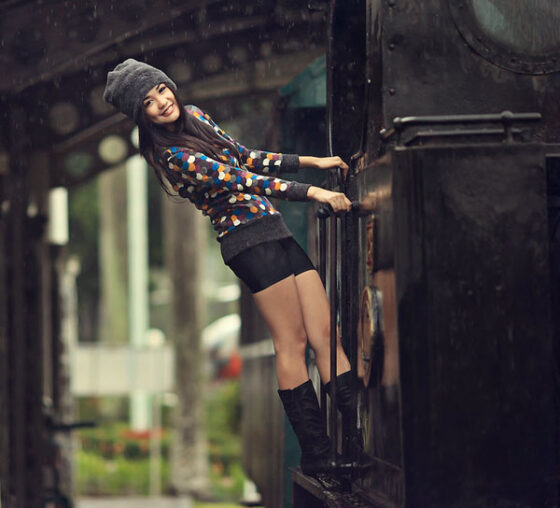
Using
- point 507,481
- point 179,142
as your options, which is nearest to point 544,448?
point 507,481

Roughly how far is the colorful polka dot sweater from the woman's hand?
4cm

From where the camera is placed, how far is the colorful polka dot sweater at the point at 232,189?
4742 millimetres

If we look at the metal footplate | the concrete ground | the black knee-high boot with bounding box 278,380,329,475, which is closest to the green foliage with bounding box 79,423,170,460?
the concrete ground

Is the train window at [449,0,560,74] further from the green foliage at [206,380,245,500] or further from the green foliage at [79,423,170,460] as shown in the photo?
the green foliage at [79,423,170,460]

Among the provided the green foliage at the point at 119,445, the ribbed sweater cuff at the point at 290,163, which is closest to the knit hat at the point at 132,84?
the ribbed sweater cuff at the point at 290,163

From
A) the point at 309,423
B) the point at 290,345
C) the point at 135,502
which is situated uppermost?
the point at 290,345

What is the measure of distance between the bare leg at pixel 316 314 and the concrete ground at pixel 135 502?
11.5m

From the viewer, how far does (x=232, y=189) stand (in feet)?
15.6

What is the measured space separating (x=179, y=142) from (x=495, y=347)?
1635 mm

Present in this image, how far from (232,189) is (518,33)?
49.7 inches

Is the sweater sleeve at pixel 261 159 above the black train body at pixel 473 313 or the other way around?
above

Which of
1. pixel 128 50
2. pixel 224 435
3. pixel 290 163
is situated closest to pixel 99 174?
pixel 128 50

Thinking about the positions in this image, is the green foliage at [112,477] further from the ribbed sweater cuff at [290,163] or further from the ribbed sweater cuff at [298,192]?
the ribbed sweater cuff at [298,192]

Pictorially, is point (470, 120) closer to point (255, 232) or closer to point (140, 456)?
point (255, 232)
